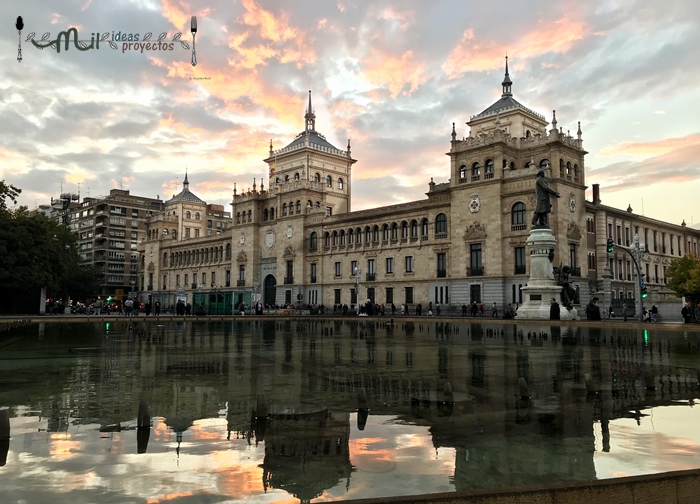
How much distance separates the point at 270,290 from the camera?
74.1m

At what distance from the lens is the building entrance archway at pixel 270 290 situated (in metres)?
73.2

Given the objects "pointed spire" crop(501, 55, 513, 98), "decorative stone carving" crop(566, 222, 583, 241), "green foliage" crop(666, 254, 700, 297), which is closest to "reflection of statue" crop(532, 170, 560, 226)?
"decorative stone carving" crop(566, 222, 583, 241)

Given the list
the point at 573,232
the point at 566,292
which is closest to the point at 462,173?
the point at 573,232

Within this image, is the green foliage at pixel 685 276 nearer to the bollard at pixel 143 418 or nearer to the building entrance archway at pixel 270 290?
the building entrance archway at pixel 270 290

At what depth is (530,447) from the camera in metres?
7.02

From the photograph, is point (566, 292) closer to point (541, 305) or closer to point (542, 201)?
point (541, 305)

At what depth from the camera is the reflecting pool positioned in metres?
5.89

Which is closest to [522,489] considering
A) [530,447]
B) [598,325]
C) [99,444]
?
[530,447]

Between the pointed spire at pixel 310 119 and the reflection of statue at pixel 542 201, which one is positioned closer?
the reflection of statue at pixel 542 201

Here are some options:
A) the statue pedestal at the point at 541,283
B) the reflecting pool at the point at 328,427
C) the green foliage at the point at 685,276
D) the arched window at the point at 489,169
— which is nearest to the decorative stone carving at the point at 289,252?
the arched window at the point at 489,169

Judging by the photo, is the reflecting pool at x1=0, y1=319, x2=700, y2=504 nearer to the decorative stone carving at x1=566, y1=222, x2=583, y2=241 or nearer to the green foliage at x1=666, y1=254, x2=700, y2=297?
the decorative stone carving at x1=566, y1=222, x2=583, y2=241

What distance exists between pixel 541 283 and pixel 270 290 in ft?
148

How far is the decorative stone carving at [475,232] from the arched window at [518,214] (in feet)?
9.06

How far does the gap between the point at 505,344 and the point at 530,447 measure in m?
15.2
